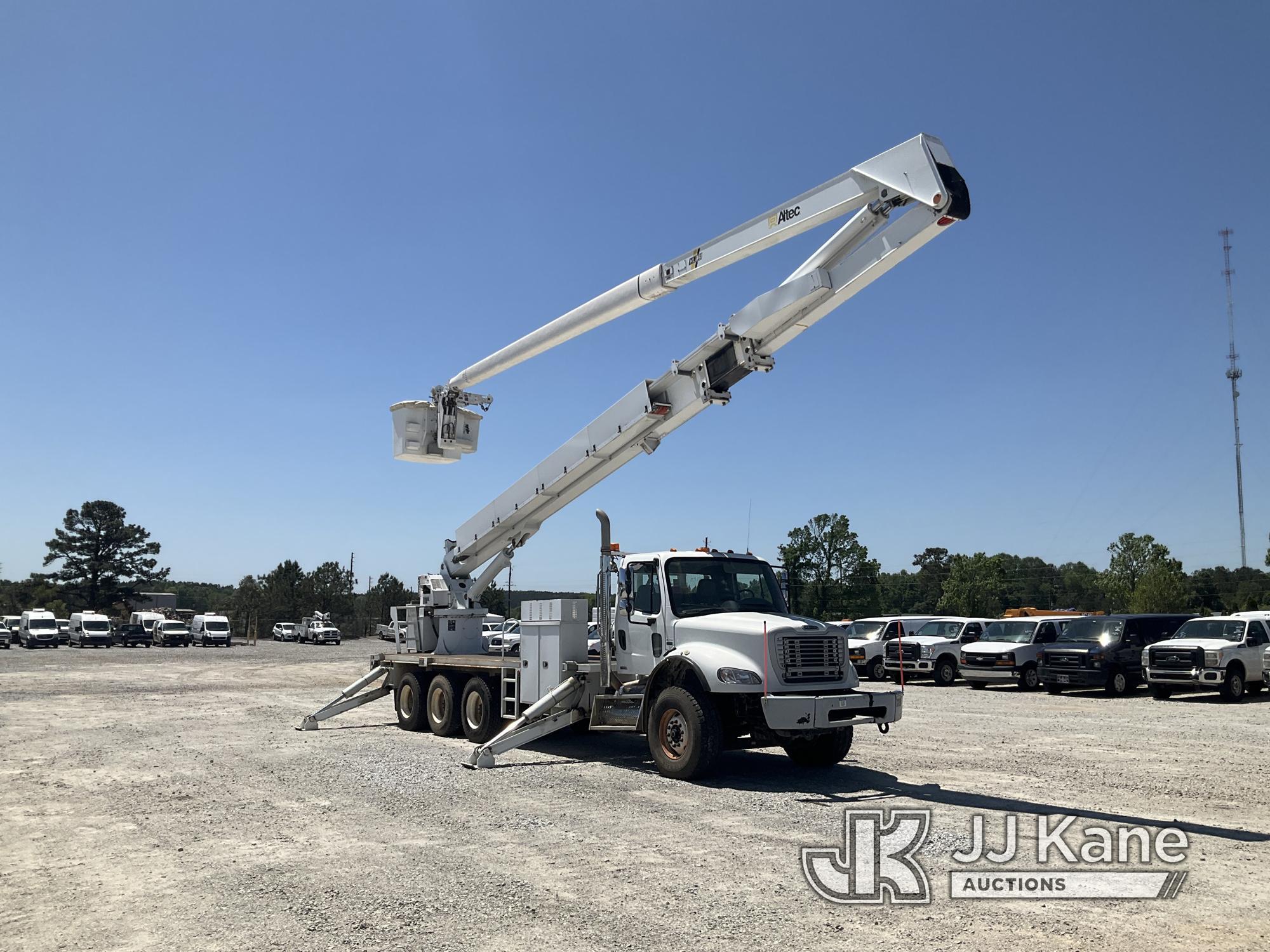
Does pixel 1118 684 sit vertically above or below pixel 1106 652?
below

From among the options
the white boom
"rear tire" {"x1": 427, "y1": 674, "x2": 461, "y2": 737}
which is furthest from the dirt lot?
the white boom

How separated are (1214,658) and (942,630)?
8563 mm

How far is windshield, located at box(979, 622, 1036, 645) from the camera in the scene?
25.1m

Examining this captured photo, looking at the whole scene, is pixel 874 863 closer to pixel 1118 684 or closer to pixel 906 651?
pixel 1118 684

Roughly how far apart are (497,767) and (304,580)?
76609 millimetres

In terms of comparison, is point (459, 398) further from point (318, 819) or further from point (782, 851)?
point (782, 851)

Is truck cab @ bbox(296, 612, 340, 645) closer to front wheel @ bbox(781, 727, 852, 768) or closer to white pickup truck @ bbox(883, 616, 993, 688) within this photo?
white pickup truck @ bbox(883, 616, 993, 688)

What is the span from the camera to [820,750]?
11.4 metres

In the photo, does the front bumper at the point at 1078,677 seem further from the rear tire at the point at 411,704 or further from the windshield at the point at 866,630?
the rear tire at the point at 411,704

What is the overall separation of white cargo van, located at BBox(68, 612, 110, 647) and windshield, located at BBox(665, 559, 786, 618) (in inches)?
2249

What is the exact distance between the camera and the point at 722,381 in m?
11.3

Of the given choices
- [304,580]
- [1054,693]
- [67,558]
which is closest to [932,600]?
[304,580]

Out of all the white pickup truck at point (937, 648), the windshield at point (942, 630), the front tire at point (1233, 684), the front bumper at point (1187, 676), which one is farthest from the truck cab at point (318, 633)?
the front tire at point (1233, 684)

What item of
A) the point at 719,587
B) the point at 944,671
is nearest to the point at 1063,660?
the point at 944,671
